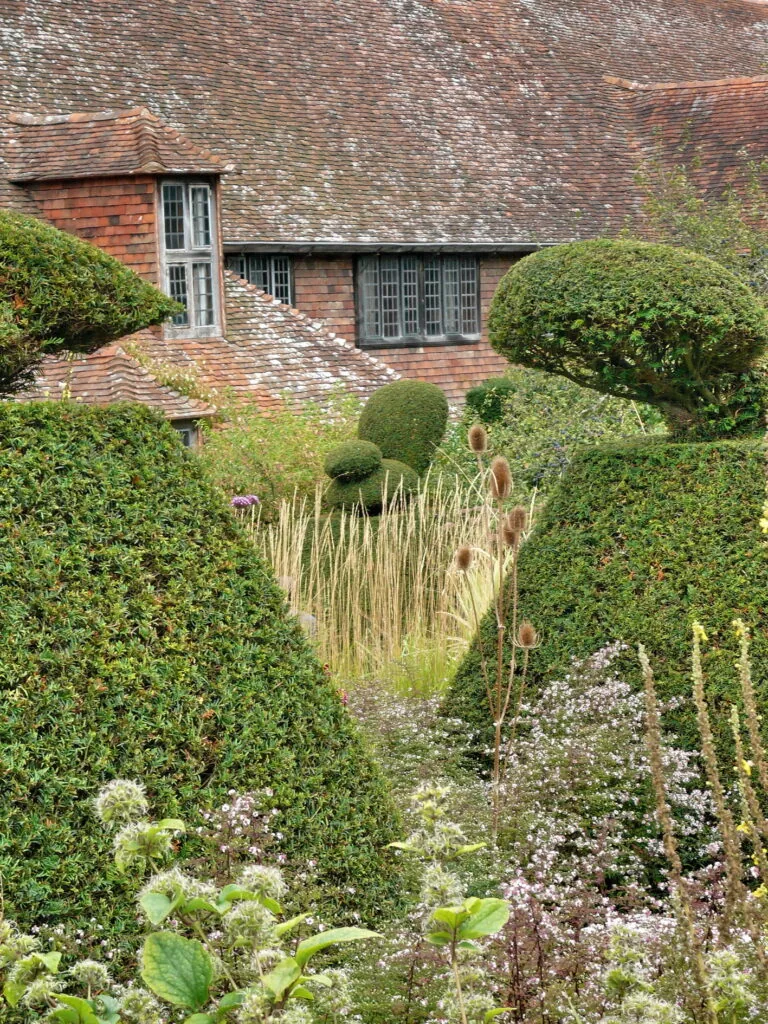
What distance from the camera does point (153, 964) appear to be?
203 centimetres

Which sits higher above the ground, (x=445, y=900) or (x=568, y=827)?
(x=445, y=900)

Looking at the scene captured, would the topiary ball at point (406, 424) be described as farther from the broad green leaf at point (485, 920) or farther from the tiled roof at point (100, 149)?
the broad green leaf at point (485, 920)

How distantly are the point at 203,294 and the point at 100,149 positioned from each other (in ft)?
7.29

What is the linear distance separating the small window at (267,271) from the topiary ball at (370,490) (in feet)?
28.9

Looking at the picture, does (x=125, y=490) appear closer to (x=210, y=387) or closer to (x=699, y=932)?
(x=699, y=932)

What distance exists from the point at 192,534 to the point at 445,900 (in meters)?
2.15

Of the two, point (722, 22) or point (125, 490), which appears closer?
point (125, 490)

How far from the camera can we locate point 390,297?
21953 mm

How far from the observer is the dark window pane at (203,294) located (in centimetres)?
1788

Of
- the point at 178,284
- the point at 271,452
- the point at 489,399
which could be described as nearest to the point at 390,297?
the point at 489,399

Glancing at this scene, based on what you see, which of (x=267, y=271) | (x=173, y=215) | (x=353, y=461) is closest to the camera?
(x=353, y=461)

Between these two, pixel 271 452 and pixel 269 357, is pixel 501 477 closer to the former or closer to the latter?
pixel 271 452

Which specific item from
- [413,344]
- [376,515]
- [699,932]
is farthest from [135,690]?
[413,344]

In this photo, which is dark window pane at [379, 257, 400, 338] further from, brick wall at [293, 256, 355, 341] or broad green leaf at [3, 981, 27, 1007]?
broad green leaf at [3, 981, 27, 1007]
